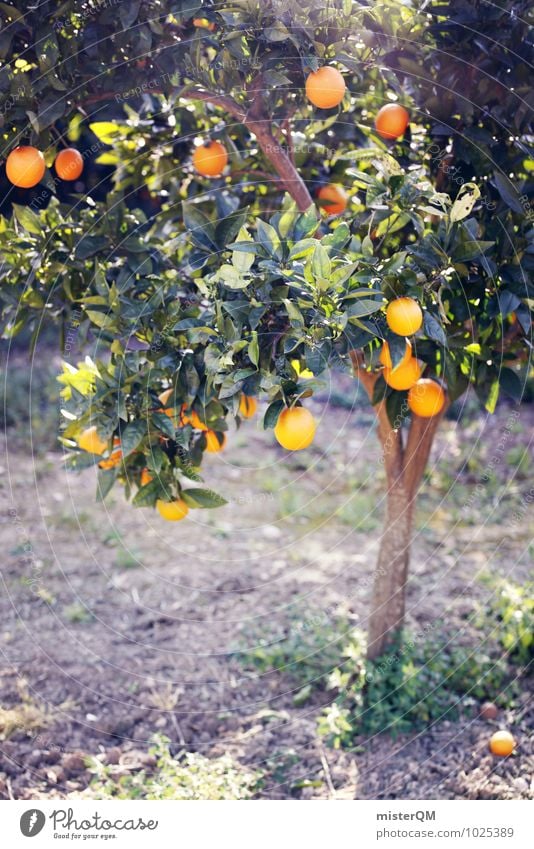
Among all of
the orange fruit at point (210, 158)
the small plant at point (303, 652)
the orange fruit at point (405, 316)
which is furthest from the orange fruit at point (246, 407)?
the small plant at point (303, 652)

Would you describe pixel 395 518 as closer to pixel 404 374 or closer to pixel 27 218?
pixel 404 374

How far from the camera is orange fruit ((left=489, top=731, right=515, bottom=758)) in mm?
2316

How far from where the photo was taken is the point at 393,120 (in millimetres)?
2086

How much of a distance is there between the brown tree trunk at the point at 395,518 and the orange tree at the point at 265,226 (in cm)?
25

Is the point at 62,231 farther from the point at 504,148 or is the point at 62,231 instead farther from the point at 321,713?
the point at 321,713

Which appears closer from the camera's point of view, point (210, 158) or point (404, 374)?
point (404, 374)

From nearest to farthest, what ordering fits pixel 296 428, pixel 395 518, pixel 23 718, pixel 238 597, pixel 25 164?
pixel 296 428, pixel 25 164, pixel 23 718, pixel 395 518, pixel 238 597

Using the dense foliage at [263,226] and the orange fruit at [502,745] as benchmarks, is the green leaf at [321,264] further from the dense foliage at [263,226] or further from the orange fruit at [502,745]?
the orange fruit at [502,745]

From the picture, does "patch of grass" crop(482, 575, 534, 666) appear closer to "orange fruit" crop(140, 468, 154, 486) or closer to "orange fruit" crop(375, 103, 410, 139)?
"orange fruit" crop(140, 468, 154, 486)

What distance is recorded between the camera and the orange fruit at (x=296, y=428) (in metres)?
1.71

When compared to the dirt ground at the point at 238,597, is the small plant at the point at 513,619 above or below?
above

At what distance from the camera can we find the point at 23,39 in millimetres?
1949

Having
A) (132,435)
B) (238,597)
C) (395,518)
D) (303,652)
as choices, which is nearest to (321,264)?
(132,435)

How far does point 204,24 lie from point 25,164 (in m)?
0.61
